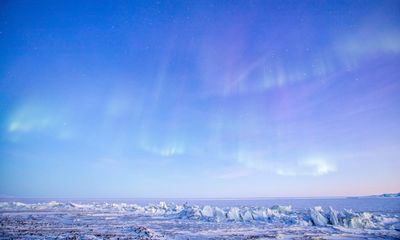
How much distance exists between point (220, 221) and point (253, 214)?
208 inches

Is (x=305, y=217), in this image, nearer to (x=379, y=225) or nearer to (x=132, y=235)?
(x=379, y=225)

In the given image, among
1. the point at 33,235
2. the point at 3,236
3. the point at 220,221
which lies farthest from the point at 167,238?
the point at 220,221

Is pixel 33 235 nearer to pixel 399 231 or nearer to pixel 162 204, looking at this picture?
pixel 399 231

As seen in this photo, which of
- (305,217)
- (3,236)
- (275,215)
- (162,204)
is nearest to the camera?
(3,236)

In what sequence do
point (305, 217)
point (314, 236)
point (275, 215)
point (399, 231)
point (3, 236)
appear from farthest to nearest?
point (275, 215) → point (305, 217) → point (399, 231) → point (314, 236) → point (3, 236)

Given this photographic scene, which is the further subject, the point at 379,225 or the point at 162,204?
the point at 162,204

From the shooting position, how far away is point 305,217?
118ft

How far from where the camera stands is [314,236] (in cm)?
2506

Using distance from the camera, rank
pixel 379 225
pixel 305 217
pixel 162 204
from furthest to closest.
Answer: pixel 162 204 → pixel 305 217 → pixel 379 225

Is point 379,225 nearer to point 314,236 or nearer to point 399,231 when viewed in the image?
point 399,231

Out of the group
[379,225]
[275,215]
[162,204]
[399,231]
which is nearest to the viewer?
[399,231]

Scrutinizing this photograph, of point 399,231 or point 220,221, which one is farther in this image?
point 220,221

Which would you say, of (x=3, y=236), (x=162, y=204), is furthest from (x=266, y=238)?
(x=162, y=204)

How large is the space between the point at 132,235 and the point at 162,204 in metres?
44.1
